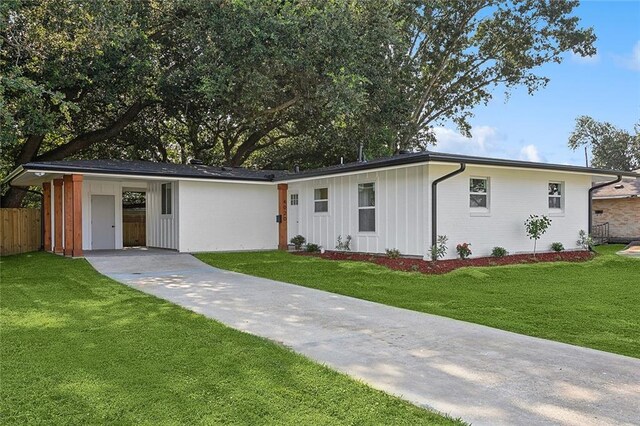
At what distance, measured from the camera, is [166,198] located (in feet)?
52.7

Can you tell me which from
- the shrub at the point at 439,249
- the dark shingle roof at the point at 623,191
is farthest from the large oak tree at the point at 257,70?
the dark shingle roof at the point at 623,191

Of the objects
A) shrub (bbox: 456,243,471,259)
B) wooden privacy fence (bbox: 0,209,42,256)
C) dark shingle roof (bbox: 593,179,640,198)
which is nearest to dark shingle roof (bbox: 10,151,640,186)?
wooden privacy fence (bbox: 0,209,42,256)

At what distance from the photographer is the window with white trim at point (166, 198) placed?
1589 centimetres

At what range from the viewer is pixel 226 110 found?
18.3 m

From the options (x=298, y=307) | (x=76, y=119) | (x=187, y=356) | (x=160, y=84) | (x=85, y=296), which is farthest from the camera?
(x=76, y=119)

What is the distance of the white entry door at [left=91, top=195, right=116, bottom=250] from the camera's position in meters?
16.2

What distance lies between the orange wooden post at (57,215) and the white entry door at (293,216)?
6977 millimetres

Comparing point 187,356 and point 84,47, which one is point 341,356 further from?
point 84,47

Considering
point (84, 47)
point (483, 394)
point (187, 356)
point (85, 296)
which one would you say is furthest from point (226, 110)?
point (483, 394)

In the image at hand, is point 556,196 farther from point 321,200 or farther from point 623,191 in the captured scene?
point 623,191

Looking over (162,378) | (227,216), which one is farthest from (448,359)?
(227,216)

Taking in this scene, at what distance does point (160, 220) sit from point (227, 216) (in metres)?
2.24

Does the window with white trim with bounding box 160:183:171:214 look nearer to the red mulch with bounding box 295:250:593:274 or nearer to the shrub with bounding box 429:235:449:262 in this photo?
the red mulch with bounding box 295:250:593:274

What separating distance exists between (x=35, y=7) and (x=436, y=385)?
1379 cm
